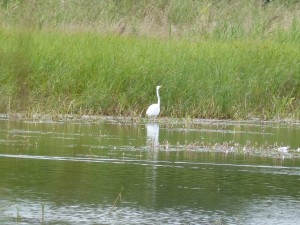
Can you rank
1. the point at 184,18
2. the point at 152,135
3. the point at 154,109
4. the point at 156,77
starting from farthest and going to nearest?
the point at 184,18
the point at 156,77
the point at 154,109
the point at 152,135

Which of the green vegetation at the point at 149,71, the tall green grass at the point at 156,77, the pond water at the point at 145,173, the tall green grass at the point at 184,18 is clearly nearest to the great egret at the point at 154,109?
the green vegetation at the point at 149,71

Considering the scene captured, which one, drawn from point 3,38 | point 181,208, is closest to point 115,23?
point 3,38

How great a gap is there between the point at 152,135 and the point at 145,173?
143 inches

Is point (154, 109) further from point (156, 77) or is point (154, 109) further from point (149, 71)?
point (149, 71)

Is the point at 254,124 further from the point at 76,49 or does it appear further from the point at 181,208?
the point at 181,208

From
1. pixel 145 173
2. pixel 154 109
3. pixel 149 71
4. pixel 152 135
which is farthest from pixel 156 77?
pixel 145 173

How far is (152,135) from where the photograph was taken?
42.5 ft

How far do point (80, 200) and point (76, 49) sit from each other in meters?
8.60

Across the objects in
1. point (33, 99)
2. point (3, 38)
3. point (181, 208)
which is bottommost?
point (181, 208)

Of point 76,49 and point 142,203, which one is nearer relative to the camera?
point 142,203

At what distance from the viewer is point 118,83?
51.2ft

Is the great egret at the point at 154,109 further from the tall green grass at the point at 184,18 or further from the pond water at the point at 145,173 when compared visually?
the tall green grass at the point at 184,18

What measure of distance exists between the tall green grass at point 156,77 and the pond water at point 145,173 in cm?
108

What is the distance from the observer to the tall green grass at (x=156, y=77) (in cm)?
1520
